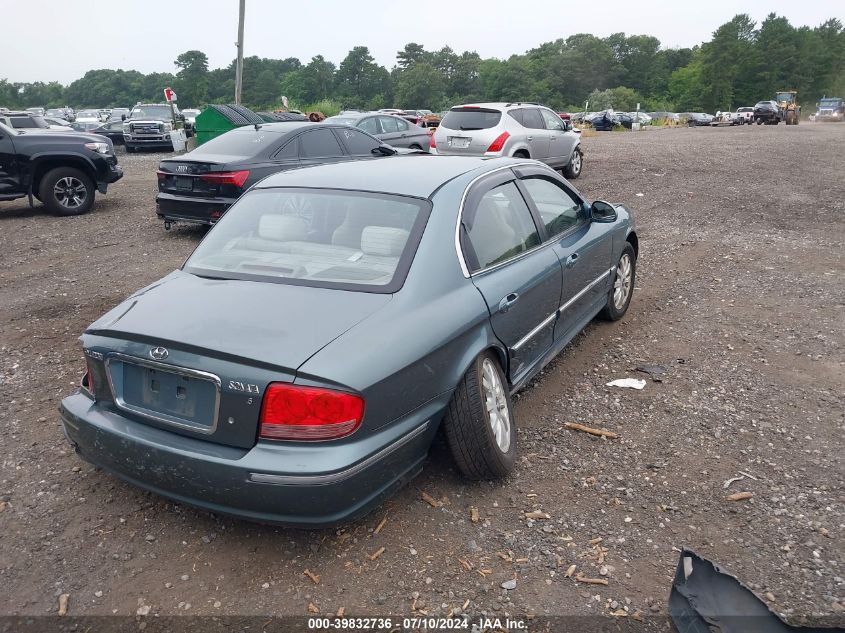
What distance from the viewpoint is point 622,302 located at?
592 centimetres

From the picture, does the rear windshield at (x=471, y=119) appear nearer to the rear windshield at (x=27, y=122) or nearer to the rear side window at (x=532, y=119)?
the rear side window at (x=532, y=119)

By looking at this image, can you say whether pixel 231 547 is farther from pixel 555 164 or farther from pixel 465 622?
pixel 555 164

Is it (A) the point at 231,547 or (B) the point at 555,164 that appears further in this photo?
(B) the point at 555,164

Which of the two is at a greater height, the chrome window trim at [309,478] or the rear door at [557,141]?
the rear door at [557,141]

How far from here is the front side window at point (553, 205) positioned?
4.46 m

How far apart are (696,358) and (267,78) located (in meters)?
117

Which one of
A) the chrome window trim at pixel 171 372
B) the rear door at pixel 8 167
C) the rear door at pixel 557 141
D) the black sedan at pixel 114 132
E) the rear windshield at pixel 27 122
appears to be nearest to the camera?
the chrome window trim at pixel 171 372

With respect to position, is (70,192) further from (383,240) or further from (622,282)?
(383,240)

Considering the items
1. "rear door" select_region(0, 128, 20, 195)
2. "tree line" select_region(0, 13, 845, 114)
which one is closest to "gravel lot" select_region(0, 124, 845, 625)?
"rear door" select_region(0, 128, 20, 195)

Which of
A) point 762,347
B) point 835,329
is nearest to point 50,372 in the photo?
point 762,347

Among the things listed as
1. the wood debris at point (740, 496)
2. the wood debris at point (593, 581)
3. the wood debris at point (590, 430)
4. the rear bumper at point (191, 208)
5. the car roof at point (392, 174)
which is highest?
the car roof at point (392, 174)

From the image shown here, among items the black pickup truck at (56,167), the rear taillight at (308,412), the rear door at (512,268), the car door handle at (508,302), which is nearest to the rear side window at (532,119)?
the black pickup truck at (56,167)

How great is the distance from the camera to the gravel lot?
2748mm

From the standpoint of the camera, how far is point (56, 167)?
430 inches
